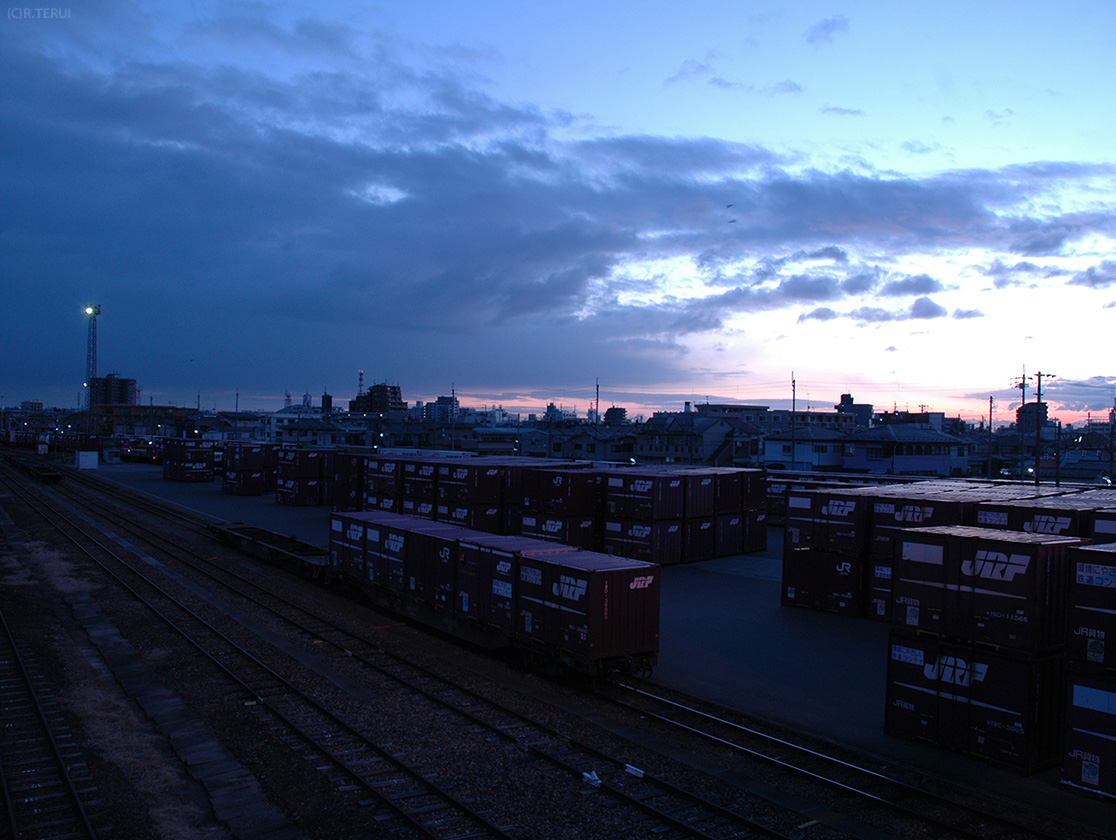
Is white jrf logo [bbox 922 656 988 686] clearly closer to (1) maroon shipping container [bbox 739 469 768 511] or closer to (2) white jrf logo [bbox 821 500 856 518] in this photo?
(2) white jrf logo [bbox 821 500 856 518]

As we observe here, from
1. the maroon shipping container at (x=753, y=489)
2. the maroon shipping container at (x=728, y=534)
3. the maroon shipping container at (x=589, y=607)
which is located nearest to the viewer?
the maroon shipping container at (x=589, y=607)

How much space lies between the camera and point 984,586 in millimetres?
12438

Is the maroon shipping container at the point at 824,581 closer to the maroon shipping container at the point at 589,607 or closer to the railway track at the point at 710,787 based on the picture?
the maroon shipping container at the point at 589,607

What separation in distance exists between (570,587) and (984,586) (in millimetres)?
7592

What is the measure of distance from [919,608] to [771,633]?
7719mm

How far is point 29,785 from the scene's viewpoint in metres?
11.2

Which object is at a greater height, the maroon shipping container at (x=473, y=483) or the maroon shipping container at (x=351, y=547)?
the maroon shipping container at (x=473, y=483)

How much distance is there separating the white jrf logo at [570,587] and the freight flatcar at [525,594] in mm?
20

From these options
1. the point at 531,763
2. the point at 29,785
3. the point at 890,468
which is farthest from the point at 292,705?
the point at 890,468

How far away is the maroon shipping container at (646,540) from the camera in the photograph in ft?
98.9

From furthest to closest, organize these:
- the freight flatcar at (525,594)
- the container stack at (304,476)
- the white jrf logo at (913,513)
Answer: the container stack at (304,476) → the white jrf logo at (913,513) → the freight flatcar at (525,594)

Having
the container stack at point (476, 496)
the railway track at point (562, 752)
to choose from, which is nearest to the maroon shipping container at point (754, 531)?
the container stack at point (476, 496)

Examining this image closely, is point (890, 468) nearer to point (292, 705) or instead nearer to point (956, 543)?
point (956, 543)

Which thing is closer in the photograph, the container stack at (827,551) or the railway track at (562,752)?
the railway track at (562,752)
